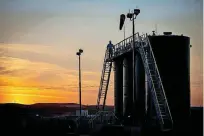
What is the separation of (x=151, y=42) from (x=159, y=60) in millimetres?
1117

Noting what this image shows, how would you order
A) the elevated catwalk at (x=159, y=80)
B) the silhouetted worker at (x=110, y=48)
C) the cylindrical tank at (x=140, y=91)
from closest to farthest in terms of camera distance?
the elevated catwalk at (x=159, y=80) → the cylindrical tank at (x=140, y=91) → the silhouetted worker at (x=110, y=48)

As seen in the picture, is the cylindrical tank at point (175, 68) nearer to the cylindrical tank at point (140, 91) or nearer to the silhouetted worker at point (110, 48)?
the cylindrical tank at point (140, 91)

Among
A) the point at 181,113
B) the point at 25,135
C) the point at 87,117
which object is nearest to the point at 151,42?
the point at 181,113

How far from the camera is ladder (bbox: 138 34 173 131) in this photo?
19.1 meters

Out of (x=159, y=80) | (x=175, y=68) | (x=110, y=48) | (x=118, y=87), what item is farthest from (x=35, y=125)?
(x=110, y=48)

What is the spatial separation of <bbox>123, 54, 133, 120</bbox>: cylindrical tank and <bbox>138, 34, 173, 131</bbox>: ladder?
7.36ft

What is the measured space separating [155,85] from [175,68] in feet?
5.25

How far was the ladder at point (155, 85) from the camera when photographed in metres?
19.1

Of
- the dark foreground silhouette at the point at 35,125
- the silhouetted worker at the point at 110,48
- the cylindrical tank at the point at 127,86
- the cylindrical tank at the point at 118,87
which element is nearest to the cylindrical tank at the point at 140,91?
the cylindrical tank at the point at 127,86

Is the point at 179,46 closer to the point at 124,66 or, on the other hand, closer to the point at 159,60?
the point at 159,60


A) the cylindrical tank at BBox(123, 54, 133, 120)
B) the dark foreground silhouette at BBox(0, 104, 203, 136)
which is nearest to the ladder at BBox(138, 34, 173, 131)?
the dark foreground silhouette at BBox(0, 104, 203, 136)

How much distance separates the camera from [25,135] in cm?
1474

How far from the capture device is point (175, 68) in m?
21.6

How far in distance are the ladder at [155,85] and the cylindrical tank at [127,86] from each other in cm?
224
